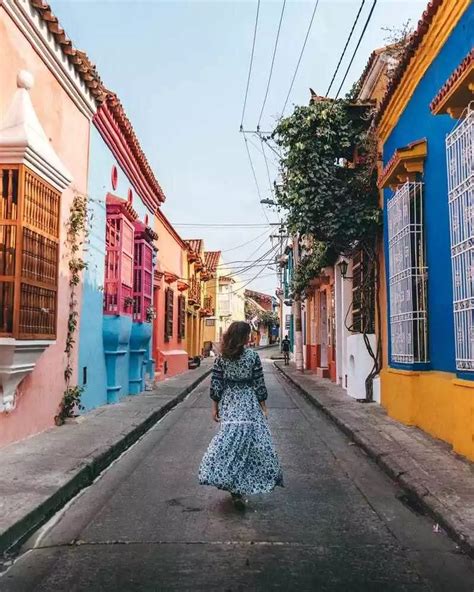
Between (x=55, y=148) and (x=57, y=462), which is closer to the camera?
(x=57, y=462)

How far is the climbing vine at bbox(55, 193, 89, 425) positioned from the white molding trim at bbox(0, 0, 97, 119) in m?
1.57

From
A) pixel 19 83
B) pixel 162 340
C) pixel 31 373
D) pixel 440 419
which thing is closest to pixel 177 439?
pixel 31 373

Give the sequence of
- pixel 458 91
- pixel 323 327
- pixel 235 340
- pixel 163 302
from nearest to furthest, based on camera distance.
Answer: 1. pixel 235 340
2. pixel 458 91
3. pixel 163 302
4. pixel 323 327

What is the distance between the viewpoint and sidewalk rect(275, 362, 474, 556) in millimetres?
4996

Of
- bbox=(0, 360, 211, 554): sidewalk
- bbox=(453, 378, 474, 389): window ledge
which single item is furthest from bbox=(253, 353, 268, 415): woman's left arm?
bbox=(453, 378, 474, 389): window ledge

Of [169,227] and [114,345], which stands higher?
[169,227]

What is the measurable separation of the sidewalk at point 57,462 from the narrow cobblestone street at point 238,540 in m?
0.16

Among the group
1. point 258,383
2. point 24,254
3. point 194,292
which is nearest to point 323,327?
point 194,292

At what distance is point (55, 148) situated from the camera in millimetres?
9055

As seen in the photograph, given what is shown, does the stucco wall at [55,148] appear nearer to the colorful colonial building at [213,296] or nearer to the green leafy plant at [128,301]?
the green leafy plant at [128,301]

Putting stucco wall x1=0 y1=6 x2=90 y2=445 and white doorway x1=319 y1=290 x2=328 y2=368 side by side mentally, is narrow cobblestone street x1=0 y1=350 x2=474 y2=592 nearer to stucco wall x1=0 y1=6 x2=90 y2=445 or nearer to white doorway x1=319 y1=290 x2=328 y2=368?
stucco wall x1=0 y1=6 x2=90 y2=445

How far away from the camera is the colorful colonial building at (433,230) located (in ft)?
22.6

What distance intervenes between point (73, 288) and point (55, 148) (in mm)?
2202

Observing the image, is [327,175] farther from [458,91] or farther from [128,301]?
[458,91]
